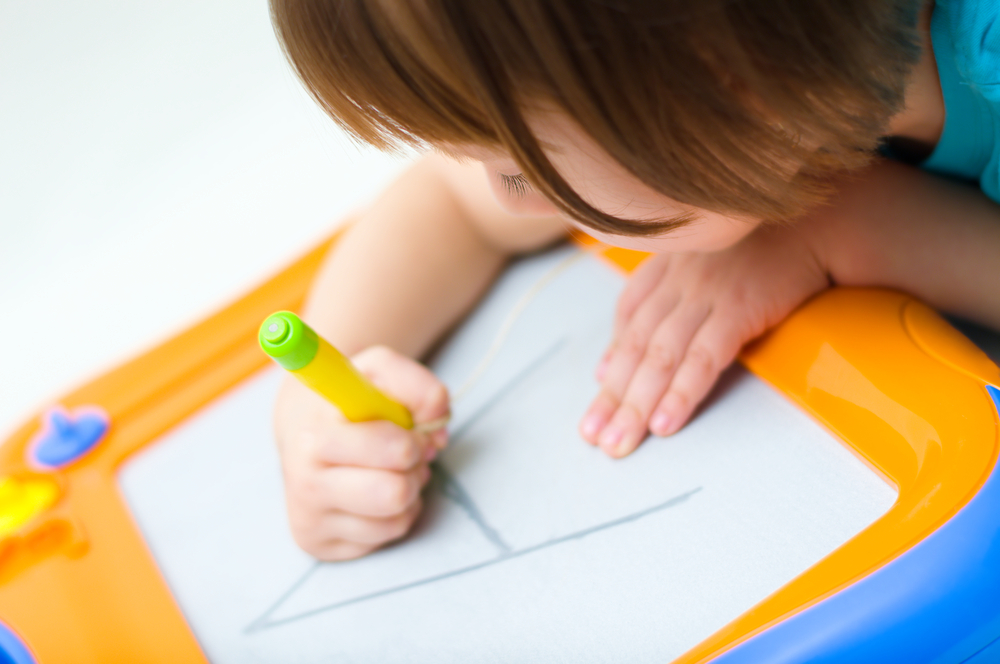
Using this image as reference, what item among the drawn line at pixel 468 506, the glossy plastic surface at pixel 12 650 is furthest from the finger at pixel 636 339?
the glossy plastic surface at pixel 12 650

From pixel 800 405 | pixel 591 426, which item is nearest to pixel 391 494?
pixel 591 426

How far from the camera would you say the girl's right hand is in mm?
392

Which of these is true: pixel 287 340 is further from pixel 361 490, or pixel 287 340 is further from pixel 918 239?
pixel 918 239

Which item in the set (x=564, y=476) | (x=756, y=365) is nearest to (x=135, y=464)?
(x=564, y=476)

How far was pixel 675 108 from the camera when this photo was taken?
258 mm

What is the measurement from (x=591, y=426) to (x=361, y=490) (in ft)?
0.43

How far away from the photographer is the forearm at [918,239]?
395mm

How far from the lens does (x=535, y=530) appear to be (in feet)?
1.31

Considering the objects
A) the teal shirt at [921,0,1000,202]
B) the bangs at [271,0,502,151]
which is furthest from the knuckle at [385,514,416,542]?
the teal shirt at [921,0,1000,202]

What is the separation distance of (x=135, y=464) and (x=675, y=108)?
0.44m

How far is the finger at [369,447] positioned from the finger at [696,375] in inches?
5.2

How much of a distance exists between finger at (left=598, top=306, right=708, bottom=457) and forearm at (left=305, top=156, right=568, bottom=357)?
0.17 metres

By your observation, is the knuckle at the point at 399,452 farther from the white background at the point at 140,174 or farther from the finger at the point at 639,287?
the white background at the point at 140,174

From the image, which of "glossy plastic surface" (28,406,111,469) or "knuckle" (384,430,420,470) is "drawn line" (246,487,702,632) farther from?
"glossy plastic surface" (28,406,111,469)
